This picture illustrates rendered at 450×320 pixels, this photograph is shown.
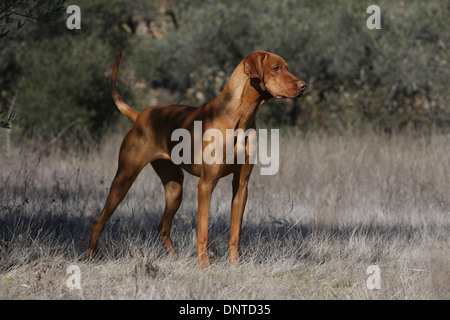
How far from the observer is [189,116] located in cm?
485

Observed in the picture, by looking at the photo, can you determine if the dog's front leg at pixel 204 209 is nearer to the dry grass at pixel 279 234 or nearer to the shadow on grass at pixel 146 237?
the dry grass at pixel 279 234

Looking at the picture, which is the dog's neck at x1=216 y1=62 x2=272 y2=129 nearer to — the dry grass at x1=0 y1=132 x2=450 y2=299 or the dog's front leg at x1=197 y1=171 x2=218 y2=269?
the dog's front leg at x1=197 y1=171 x2=218 y2=269

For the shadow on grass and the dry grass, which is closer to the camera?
the dry grass

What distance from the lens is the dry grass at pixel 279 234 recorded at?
432 cm

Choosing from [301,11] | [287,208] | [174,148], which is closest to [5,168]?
[287,208]

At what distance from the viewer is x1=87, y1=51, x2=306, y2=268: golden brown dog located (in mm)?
4496

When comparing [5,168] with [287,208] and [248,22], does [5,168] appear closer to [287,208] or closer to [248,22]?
[287,208]

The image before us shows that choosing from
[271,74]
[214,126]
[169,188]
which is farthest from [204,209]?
[271,74]

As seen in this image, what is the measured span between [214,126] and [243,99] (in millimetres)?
289

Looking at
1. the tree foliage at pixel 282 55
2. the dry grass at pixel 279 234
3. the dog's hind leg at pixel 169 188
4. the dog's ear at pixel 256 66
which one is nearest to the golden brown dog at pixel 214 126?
the dog's ear at pixel 256 66

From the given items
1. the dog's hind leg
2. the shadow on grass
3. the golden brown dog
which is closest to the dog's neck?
the golden brown dog

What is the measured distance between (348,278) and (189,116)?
5.62 ft

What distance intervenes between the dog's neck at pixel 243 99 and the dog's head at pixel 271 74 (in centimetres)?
9

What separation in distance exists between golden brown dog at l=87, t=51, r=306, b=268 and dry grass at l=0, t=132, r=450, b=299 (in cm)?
33
